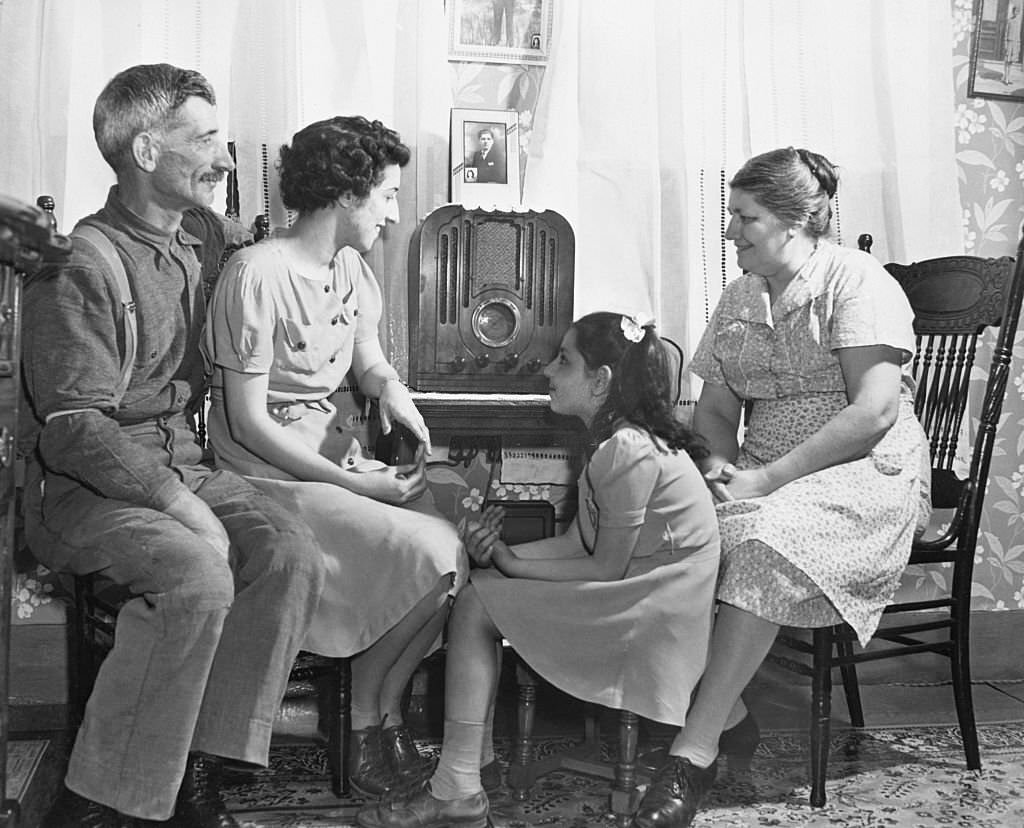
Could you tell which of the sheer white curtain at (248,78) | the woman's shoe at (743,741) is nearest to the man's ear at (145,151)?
the sheer white curtain at (248,78)

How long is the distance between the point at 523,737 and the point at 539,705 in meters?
0.61

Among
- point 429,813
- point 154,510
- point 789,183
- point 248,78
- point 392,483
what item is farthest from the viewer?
point 248,78

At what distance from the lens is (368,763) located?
218 cm

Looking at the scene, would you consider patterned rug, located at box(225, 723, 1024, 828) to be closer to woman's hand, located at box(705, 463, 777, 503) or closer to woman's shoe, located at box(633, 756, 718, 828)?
woman's shoe, located at box(633, 756, 718, 828)

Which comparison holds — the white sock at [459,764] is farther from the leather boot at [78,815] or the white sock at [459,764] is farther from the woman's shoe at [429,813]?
the leather boot at [78,815]

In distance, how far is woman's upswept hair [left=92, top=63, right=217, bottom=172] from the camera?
2.13m

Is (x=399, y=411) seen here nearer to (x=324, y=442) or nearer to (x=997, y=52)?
(x=324, y=442)

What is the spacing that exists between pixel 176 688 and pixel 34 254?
70cm

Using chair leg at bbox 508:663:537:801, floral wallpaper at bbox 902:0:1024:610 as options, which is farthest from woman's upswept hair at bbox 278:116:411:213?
floral wallpaper at bbox 902:0:1024:610

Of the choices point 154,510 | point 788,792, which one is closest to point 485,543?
point 154,510

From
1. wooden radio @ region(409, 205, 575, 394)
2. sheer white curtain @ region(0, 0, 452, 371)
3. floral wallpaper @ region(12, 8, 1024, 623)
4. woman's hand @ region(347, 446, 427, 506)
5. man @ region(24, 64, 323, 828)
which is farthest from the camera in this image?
floral wallpaper @ region(12, 8, 1024, 623)

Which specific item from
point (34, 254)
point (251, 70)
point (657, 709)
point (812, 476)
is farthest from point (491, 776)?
point (251, 70)

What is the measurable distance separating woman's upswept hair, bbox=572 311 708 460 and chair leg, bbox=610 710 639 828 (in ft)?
1.65

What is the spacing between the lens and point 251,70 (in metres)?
2.73
